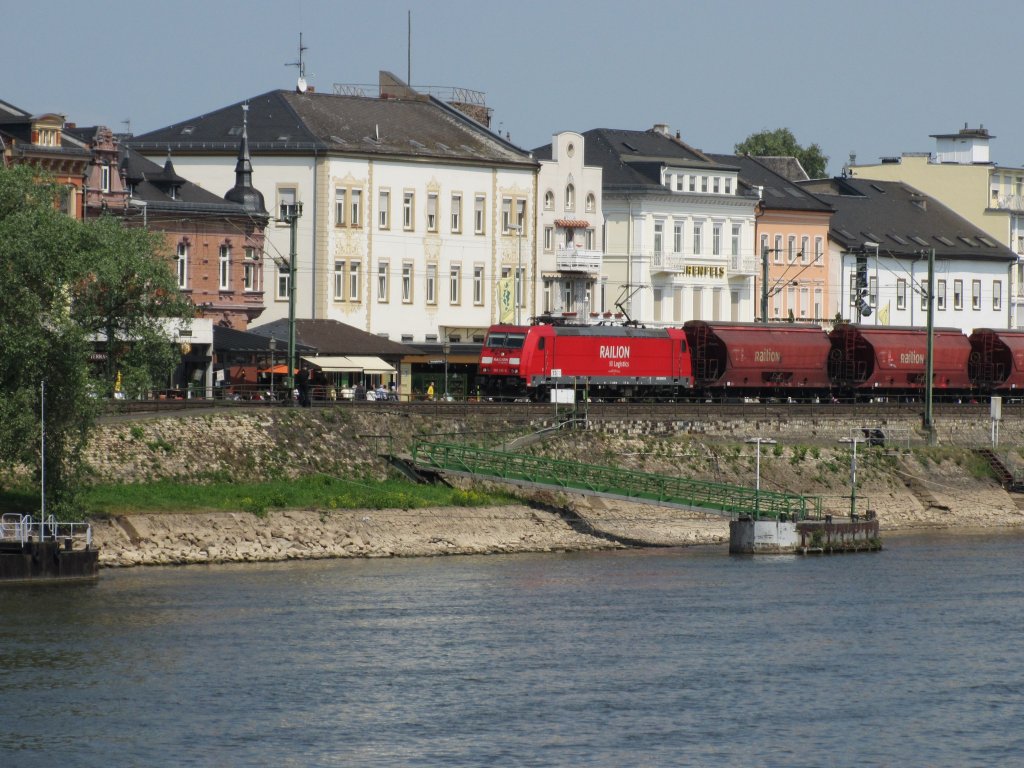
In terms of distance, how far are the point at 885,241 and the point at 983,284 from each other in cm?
1026

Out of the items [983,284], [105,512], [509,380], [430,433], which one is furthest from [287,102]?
[983,284]

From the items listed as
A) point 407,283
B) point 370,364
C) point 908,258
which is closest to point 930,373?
point 370,364

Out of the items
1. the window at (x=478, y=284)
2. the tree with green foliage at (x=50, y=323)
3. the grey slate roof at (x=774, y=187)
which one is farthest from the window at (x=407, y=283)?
the tree with green foliage at (x=50, y=323)

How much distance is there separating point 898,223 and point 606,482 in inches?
2481

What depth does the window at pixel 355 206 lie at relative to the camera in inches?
4075

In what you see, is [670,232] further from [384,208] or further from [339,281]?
[339,281]

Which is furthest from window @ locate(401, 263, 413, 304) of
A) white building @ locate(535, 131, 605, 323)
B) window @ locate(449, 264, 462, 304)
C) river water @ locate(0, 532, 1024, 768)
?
river water @ locate(0, 532, 1024, 768)

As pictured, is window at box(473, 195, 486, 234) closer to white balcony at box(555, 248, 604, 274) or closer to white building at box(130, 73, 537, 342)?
white building at box(130, 73, 537, 342)

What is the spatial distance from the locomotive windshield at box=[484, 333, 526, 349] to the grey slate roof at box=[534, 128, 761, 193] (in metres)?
25.6

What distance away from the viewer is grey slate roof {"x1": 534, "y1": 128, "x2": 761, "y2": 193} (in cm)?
11769

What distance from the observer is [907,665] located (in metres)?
52.7

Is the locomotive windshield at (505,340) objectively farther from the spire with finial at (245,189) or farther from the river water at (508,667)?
the river water at (508,667)

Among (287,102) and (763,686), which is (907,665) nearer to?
(763,686)

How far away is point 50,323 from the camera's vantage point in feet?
201
